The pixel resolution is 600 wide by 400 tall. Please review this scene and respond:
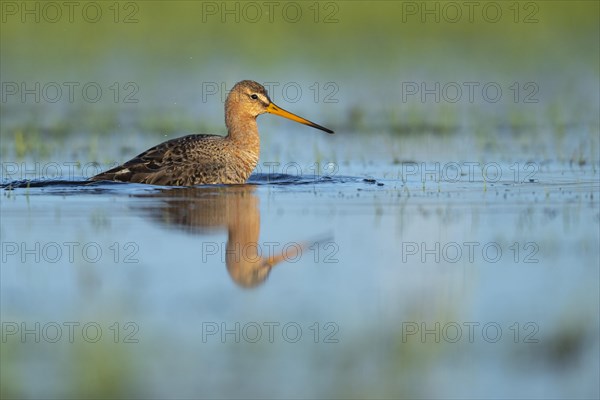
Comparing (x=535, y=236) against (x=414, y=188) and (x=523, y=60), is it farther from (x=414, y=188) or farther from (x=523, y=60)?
(x=523, y=60)

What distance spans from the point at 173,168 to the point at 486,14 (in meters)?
11.3

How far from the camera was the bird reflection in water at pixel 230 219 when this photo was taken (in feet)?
25.2

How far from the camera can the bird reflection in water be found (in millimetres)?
7695

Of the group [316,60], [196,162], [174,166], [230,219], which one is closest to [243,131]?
[196,162]

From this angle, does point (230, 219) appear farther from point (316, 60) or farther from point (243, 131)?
point (316, 60)

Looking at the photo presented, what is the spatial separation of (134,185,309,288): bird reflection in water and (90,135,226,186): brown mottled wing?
0.23 metres

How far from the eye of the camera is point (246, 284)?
23.6 feet

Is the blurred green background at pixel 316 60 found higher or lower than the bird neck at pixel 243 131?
higher

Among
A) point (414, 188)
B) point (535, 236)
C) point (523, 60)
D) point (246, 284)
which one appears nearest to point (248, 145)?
point (414, 188)

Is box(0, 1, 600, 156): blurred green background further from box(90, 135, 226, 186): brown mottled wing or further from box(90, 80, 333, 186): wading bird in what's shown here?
box(90, 135, 226, 186): brown mottled wing

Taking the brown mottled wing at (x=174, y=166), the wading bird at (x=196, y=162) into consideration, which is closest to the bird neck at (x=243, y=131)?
the wading bird at (x=196, y=162)

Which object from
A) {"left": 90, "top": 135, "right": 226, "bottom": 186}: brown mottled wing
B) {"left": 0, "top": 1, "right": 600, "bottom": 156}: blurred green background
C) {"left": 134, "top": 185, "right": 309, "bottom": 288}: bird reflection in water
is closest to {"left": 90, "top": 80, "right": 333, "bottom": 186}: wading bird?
{"left": 90, "top": 135, "right": 226, "bottom": 186}: brown mottled wing

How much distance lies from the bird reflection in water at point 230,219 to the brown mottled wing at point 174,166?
227 millimetres

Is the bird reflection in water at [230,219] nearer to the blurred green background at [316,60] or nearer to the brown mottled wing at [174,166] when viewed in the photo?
the brown mottled wing at [174,166]
